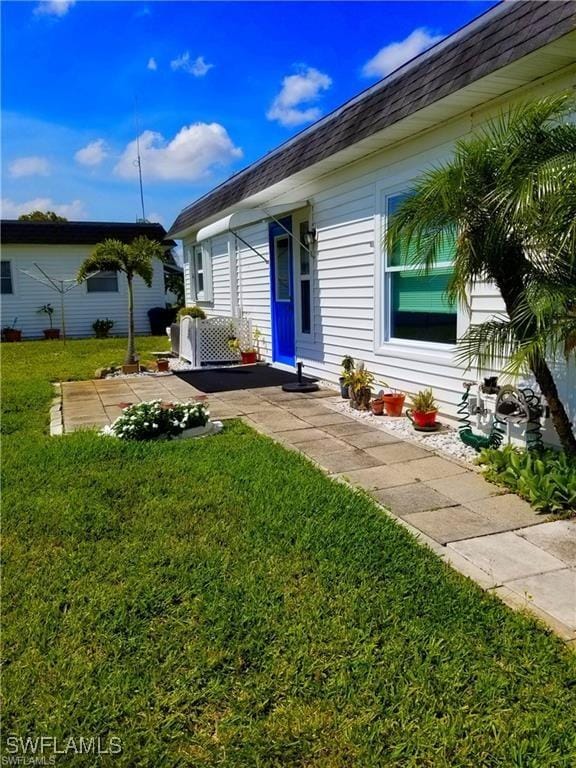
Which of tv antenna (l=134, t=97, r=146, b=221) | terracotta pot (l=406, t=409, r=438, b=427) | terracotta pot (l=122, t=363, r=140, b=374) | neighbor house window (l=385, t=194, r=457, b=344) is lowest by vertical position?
terracotta pot (l=406, t=409, r=438, b=427)

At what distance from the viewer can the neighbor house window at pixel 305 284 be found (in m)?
8.37

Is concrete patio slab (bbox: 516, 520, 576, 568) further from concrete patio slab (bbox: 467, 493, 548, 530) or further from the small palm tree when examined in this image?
the small palm tree

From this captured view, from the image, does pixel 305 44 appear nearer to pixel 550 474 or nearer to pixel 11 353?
pixel 550 474

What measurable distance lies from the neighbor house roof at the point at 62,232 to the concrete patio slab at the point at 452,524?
15.2m

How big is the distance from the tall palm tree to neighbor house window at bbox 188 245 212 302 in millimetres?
10101

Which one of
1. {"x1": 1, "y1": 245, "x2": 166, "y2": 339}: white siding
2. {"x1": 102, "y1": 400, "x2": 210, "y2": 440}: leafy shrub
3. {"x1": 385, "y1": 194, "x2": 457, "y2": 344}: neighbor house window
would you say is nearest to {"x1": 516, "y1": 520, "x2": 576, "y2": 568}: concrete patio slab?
{"x1": 385, "y1": 194, "x2": 457, "y2": 344}: neighbor house window

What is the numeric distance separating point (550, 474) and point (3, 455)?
4.34 m

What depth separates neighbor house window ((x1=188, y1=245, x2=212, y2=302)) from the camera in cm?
1343

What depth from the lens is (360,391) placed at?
6.25 meters

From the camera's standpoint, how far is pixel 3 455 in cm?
459

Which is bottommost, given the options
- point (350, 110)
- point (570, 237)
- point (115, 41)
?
point (570, 237)

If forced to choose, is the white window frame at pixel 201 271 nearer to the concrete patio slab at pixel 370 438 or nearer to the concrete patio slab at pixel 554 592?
the concrete patio slab at pixel 370 438

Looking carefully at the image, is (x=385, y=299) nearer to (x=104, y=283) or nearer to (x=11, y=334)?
(x=104, y=283)

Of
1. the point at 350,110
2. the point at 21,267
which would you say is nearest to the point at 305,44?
the point at 350,110
